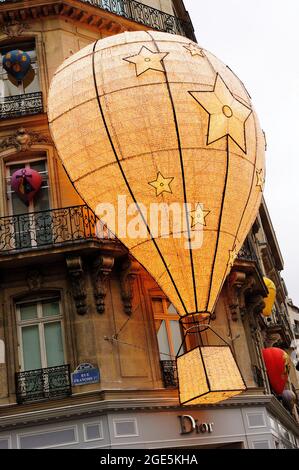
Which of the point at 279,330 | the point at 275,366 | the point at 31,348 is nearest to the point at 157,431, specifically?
the point at 31,348

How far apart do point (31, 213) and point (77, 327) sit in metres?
2.54

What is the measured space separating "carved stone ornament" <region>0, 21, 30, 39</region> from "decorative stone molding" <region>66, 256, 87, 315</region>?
5903mm

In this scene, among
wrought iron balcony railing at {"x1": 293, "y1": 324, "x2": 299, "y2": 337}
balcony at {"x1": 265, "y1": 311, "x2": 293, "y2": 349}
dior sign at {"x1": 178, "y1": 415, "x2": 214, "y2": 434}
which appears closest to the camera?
dior sign at {"x1": 178, "y1": 415, "x2": 214, "y2": 434}

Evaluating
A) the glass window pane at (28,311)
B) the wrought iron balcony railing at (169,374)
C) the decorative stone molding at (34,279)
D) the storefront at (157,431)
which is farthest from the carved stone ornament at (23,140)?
the storefront at (157,431)

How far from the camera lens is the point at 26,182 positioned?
612 inches

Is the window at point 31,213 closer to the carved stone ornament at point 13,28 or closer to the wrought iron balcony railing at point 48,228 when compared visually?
the wrought iron balcony railing at point 48,228

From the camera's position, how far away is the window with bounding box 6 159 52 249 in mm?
15289

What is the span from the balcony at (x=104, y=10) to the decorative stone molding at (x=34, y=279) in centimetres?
630

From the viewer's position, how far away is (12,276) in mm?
15062

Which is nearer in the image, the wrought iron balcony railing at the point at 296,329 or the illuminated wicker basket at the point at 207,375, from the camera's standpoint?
the illuminated wicker basket at the point at 207,375

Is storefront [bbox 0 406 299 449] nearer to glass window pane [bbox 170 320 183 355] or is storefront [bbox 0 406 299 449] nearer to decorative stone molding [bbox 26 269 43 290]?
glass window pane [bbox 170 320 183 355]

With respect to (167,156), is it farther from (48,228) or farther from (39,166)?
(39,166)

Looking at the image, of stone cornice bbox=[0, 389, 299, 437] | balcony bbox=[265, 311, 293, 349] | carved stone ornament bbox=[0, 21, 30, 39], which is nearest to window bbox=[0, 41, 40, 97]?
carved stone ornament bbox=[0, 21, 30, 39]

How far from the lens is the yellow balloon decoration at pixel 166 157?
1255cm
